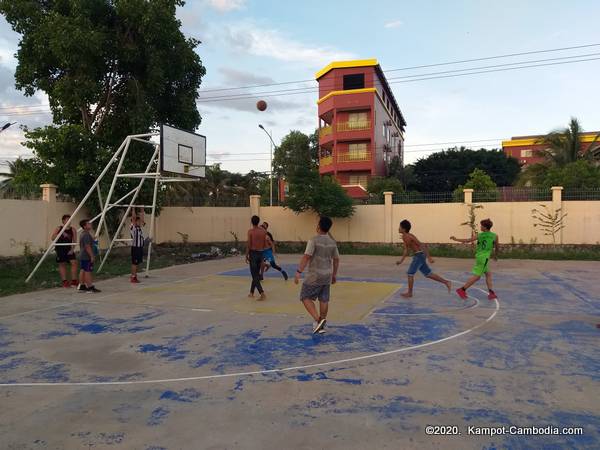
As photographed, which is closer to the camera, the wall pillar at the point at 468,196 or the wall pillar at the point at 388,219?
the wall pillar at the point at 468,196

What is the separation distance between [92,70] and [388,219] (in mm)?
14350

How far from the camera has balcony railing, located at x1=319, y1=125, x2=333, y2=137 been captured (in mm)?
40719

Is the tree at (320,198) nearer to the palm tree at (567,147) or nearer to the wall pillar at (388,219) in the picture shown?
the wall pillar at (388,219)

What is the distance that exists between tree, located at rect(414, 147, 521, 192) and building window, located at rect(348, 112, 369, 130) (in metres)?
8.42

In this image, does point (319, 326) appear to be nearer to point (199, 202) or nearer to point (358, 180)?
point (199, 202)

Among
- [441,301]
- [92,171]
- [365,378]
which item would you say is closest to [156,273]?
[92,171]

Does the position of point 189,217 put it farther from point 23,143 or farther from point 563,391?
point 563,391

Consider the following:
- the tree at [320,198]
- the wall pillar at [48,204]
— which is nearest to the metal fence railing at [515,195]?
the tree at [320,198]

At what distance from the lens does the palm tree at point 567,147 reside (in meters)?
30.4

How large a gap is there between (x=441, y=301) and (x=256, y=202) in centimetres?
1731

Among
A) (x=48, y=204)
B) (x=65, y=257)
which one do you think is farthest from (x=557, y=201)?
(x=48, y=204)

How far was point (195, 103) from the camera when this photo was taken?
1967 centimetres

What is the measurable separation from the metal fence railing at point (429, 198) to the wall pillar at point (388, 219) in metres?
0.35

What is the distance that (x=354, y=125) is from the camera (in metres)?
39.3
